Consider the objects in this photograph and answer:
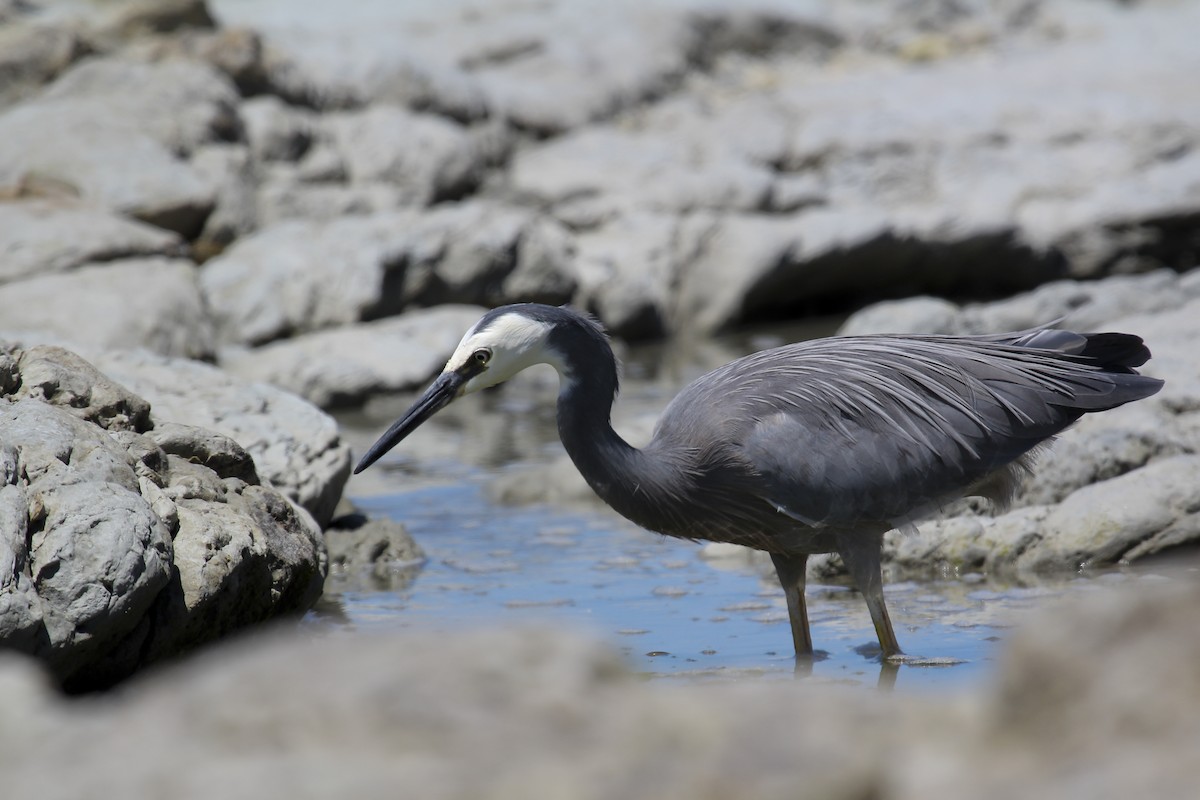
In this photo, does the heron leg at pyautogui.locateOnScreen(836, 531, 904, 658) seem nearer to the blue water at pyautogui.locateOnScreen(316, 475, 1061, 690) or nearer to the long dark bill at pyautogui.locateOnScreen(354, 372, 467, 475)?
the blue water at pyautogui.locateOnScreen(316, 475, 1061, 690)

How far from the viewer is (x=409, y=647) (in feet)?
7.80

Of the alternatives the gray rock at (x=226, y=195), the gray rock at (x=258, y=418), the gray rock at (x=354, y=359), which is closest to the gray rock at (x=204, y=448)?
the gray rock at (x=258, y=418)

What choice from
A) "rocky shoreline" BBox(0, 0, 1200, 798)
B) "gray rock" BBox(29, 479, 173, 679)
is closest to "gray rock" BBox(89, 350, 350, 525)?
"rocky shoreline" BBox(0, 0, 1200, 798)

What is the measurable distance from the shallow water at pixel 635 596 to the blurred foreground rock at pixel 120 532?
82 cm

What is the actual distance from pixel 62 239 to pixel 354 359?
2.65 metres

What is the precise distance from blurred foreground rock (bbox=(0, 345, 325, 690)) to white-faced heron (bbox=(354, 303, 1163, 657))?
2.21ft

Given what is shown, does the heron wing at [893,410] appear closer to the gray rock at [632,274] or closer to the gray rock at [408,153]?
the gray rock at [632,274]

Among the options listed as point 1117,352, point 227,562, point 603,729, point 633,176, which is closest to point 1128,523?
point 1117,352

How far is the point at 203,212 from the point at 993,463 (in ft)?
36.7

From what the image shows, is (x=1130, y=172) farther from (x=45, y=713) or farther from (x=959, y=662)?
(x=45, y=713)

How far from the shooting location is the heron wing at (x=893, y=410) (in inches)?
239

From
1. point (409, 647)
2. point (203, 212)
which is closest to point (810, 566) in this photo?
point (409, 647)

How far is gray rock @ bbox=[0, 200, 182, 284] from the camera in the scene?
12844 millimetres

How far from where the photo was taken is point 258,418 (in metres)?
7.89
